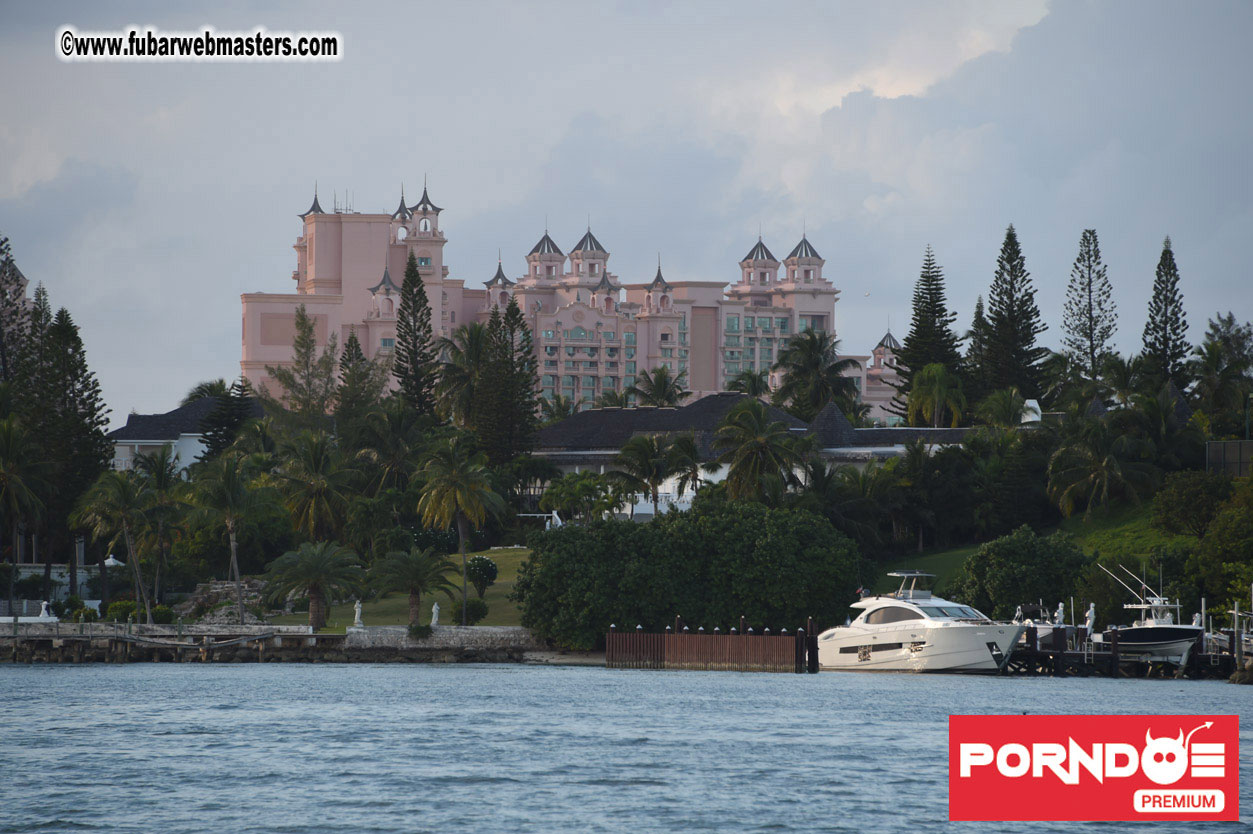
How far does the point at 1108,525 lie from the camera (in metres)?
68.1

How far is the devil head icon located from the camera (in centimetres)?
2281

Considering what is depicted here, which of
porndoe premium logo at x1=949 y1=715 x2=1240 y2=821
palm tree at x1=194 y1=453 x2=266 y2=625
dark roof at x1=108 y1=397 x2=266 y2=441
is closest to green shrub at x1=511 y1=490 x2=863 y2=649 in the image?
palm tree at x1=194 y1=453 x2=266 y2=625

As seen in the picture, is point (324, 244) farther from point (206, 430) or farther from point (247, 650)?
point (247, 650)

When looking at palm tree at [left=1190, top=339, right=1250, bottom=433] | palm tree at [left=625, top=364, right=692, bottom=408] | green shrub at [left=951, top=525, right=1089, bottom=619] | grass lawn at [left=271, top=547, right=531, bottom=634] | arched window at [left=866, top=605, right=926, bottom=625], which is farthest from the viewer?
palm tree at [left=625, top=364, right=692, bottom=408]

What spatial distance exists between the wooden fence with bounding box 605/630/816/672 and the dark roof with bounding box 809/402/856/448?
28750 mm

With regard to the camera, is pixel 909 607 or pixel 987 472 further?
pixel 987 472

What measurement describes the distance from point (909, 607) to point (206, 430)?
52.4m

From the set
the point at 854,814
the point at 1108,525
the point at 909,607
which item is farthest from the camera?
the point at 1108,525

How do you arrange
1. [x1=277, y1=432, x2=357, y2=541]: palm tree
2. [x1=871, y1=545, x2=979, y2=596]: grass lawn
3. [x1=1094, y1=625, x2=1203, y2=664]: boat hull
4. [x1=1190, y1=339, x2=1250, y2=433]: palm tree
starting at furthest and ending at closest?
[x1=1190, y1=339, x2=1250, y2=433]: palm tree
[x1=277, y1=432, x2=357, y2=541]: palm tree
[x1=871, y1=545, x2=979, y2=596]: grass lawn
[x1=1094, y1=625, x2=1203, y2=664]: boat hull

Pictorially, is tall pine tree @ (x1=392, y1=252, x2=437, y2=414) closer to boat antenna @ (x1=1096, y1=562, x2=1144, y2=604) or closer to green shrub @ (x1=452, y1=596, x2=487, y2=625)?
green shrub @ (x1=452, y1=596, x2=487, y2=625)

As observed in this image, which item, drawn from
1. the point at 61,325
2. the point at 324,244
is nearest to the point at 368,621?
the point at 61,325

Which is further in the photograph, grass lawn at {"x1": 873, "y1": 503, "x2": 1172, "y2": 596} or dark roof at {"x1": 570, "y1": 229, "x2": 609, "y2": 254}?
dark roof at {"x1": 570, "y1": 229, "x2": 609, "y2": 254}

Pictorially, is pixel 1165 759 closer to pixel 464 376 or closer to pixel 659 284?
pixel 464 376

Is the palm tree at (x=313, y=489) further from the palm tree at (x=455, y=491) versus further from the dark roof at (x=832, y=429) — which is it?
the dark roof at (x=832, y=429)
